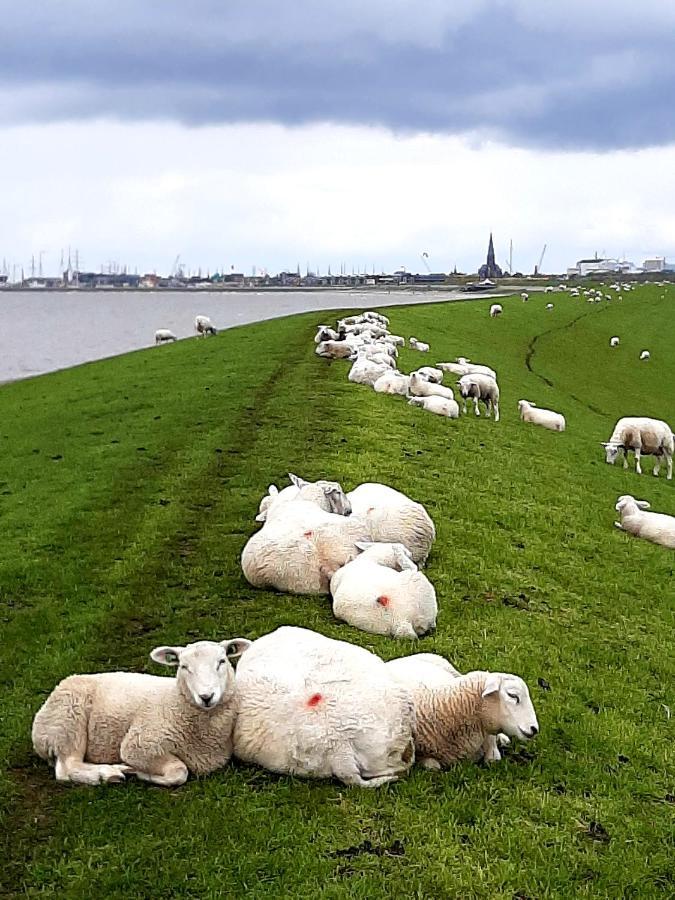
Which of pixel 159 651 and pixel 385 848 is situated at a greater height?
pixel 159 651

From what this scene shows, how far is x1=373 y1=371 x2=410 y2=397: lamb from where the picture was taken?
2616 centimetres

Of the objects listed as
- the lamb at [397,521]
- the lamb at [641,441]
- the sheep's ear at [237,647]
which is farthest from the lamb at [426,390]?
the sheep's ear at [237,647]

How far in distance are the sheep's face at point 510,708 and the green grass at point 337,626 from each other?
1.08 ft

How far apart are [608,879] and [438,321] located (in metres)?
48.1

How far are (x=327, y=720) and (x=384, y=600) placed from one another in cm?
274

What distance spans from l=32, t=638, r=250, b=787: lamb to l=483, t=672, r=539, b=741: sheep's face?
174 centimetres

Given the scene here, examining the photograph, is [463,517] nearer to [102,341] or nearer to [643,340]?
[643,340]

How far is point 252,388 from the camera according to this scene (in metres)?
27.6

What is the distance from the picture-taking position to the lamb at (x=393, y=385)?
26.2 meters

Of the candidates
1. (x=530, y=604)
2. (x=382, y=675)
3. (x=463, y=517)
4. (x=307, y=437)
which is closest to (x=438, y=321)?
(x=307, y=437)

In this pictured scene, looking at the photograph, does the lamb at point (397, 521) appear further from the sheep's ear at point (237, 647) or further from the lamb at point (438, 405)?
the lamb at point (438, 405)

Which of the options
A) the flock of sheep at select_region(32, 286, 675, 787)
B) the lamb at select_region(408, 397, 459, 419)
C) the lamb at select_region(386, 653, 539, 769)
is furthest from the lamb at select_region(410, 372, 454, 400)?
the lamb at select_region(386, 653, 539, 769)

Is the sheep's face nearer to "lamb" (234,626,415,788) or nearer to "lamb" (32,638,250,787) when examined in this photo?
"lamb" (234,626,415,788)

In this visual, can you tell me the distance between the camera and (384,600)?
377 inches
